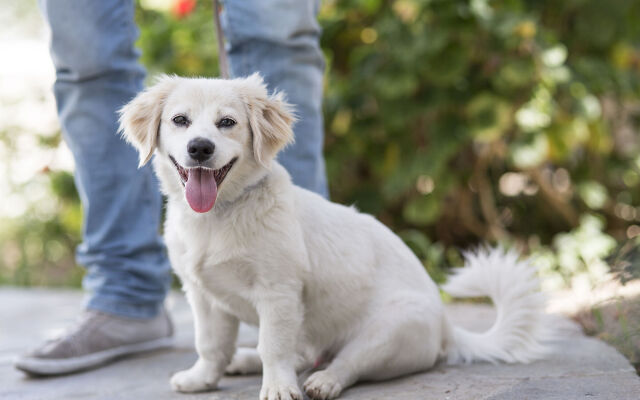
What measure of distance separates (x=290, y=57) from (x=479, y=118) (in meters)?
1.91

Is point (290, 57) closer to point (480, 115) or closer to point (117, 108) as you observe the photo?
point (117, 108)

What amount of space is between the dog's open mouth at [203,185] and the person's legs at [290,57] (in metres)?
0.62

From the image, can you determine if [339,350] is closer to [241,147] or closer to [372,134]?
[241,147]

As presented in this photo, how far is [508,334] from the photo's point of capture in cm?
224

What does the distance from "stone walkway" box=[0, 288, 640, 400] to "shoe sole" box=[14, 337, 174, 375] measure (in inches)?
1.2

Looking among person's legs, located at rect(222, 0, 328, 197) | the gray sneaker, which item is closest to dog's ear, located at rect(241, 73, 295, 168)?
person's legs, located at rect(222, 0, 328, 197)

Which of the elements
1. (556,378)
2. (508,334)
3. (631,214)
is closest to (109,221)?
(508,334)

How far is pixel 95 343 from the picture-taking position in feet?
8.20

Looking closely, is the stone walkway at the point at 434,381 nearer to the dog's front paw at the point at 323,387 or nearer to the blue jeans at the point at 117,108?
the dog's front paw at the point at 323,387

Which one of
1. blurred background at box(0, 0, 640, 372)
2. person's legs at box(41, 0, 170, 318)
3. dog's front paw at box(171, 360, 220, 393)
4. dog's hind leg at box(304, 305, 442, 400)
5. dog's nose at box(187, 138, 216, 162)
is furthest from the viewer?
blurred background at box(0, 0, 640, 372)

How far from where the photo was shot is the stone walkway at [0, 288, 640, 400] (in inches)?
71.9

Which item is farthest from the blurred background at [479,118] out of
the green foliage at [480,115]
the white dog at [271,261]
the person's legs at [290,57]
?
the white dog at [271,261]

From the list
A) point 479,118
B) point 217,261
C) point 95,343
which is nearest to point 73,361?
point 95,343

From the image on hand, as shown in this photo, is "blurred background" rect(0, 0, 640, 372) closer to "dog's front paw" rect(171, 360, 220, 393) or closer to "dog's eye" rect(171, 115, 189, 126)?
"dog's front paw" rect(171, 360, 220, 393)
